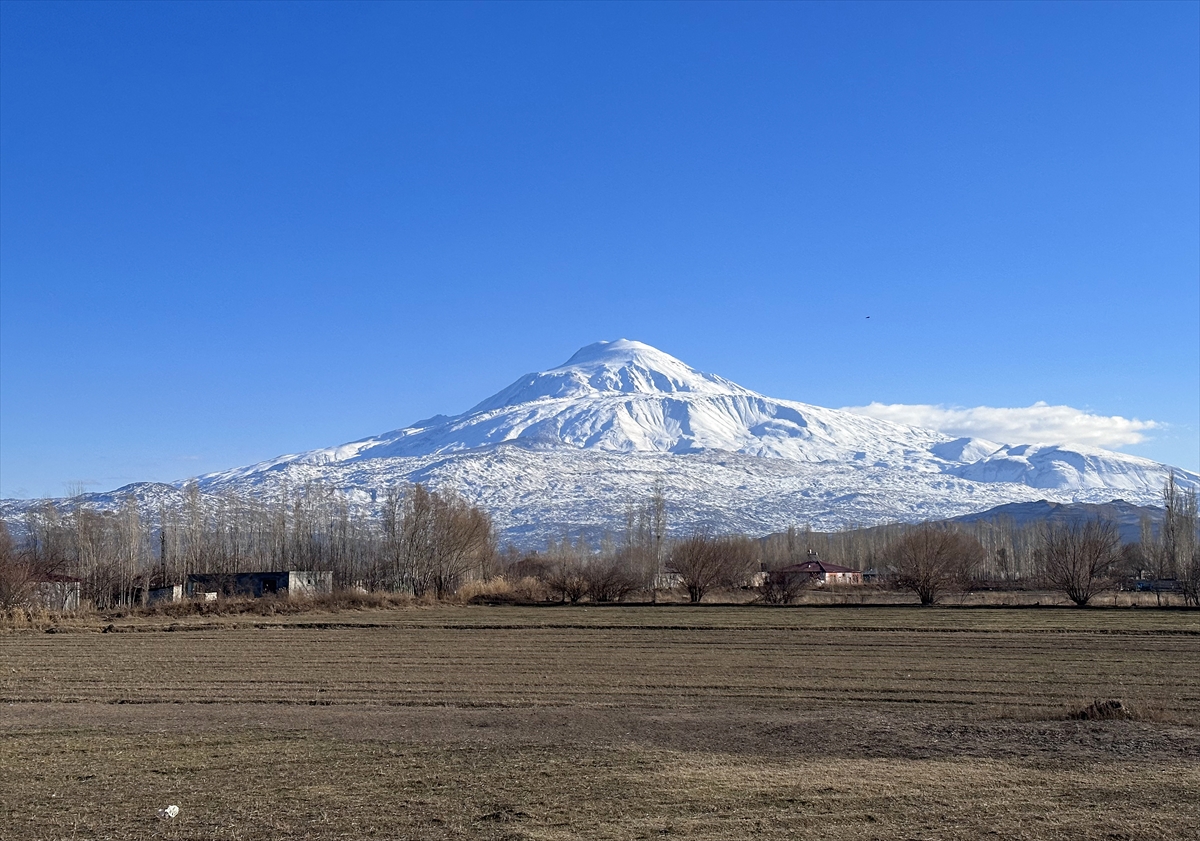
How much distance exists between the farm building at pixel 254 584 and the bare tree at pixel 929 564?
46157mm

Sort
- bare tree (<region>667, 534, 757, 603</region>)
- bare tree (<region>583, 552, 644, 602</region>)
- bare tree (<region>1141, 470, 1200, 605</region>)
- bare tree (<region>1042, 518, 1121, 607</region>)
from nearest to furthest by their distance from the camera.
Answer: bare tree (<region>1042, 518, 1121, 607</region>) < bare tree (<region>583, 552, 644, 602</region>) < bare tree (<region>667, 534, 757, 603</region>) < bare tree (<region>1141, 470, 1200, 605</region>)

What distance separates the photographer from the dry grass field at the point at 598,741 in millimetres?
12266

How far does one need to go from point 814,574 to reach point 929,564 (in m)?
10.4

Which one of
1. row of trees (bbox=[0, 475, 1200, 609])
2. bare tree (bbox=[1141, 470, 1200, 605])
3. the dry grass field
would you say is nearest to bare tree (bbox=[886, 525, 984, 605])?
row of trees (bbox=[0, 475, 1200, 609])

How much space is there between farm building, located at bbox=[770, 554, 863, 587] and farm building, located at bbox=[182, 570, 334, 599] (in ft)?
119

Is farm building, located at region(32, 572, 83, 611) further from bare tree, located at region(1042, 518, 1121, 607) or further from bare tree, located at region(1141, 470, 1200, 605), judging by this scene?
bare tree, located at region(1141, 470, 1200, 605)

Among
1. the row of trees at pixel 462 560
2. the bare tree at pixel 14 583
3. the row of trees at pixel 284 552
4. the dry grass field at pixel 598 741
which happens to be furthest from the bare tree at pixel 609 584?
the dry grass field at pixel 598 741

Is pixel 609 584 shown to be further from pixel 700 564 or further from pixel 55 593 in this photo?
pixel 55 593

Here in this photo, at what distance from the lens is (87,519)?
10288cm

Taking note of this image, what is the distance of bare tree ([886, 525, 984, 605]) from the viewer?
2972 inches

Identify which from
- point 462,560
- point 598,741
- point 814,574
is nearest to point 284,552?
point 462,560

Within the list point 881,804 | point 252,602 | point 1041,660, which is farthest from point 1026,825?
point 252,602

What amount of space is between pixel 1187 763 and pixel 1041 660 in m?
18.9

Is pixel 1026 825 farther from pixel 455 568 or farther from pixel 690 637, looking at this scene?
pixel 455 568
